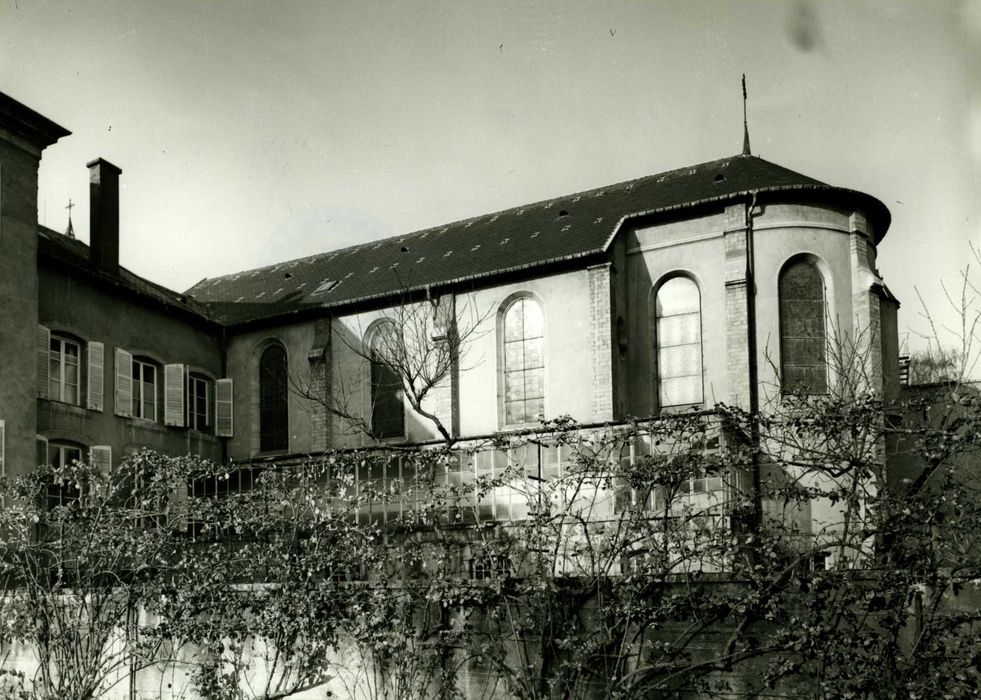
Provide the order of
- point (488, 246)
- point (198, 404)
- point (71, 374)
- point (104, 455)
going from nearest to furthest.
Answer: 1. point (71, 374)
2. point (104, 455)
3. point (198, 404)
4. point (488, 246)

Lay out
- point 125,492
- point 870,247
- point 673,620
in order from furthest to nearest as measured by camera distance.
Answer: point 870,247 → point 125,492 → point 673,620

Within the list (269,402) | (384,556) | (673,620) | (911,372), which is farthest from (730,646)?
(911,372)

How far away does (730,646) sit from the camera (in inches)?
372

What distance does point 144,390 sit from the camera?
22.6 m

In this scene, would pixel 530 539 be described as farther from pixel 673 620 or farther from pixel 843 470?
pixel 843 470

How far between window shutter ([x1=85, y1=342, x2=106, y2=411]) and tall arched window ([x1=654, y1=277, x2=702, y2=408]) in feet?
40.3

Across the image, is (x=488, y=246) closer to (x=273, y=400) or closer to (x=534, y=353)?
(x=534, y=353)

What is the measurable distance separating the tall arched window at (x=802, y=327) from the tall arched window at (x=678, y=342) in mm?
1895

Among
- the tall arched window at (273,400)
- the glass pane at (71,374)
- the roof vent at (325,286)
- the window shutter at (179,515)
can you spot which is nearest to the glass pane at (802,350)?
the roof vent at (325,286)

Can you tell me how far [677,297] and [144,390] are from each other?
1259cm

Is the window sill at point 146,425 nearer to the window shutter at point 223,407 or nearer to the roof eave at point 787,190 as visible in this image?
the window shutter at point 223,407

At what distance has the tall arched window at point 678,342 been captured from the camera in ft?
72.4

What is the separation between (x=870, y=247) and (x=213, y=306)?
18.1 meters

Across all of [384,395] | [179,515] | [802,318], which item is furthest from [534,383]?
[179,515]
